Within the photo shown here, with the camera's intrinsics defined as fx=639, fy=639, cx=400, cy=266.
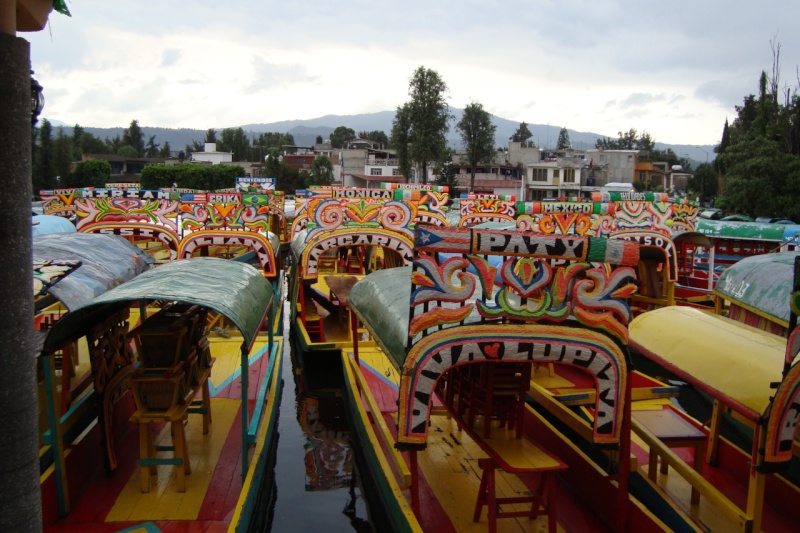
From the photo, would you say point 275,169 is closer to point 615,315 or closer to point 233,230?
point 233,230

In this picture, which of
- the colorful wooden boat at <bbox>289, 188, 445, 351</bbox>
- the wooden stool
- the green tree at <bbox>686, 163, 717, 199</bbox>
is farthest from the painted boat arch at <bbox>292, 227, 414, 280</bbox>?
the green tree at <bbox>686, 163, 717, 199</bbox>

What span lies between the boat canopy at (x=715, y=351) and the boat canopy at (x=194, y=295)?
14.9ft

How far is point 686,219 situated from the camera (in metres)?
21.6

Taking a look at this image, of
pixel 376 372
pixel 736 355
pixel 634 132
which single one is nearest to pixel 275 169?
pixel 376 372

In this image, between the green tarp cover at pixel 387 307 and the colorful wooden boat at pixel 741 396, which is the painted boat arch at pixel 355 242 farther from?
the colorful wooden boat at pixel 741 396

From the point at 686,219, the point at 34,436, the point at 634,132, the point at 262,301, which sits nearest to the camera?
the point at 34,436

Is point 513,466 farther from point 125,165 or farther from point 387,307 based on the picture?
point 125,165

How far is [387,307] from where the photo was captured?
7316 millimetres

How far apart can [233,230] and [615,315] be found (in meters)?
10.2

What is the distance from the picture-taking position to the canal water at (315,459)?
32.7 ft

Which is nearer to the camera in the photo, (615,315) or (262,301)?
(615,315)

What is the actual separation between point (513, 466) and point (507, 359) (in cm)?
110

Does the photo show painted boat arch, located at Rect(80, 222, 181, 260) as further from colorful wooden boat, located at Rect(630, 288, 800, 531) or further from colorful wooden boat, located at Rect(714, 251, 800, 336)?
colorful wooden boat, located at Rect(714, 251, 800, 336)

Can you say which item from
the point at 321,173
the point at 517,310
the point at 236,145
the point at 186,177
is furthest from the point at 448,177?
the point at 236,145
